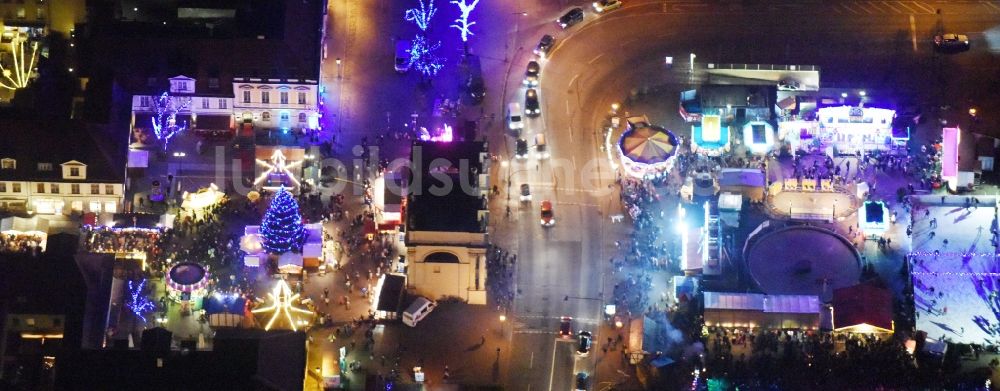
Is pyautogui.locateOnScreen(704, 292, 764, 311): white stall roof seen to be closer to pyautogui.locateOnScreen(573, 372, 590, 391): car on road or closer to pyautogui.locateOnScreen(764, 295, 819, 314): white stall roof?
pyautogui.locateOnScreen(764, 295, 819, 314): white stall roof

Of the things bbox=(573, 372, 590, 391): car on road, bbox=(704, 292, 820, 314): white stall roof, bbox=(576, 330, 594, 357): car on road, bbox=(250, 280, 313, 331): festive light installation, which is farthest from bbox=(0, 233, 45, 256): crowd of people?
bbox=(704, 292, 820, 314): white stall roof

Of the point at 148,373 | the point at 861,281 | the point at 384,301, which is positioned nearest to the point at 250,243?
the point at 384,301

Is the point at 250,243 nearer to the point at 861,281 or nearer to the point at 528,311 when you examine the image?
the point at 528,311

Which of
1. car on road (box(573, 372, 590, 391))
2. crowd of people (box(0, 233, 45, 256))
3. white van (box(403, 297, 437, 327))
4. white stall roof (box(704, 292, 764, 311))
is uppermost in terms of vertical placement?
crowd of people (box(0, 233, 45, 256))

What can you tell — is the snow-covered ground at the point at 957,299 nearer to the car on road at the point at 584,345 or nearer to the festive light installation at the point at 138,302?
the car on road at the point at 584,345

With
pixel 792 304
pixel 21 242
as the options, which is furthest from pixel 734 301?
pixel 21 242

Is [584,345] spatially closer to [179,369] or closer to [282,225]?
[282,225]
